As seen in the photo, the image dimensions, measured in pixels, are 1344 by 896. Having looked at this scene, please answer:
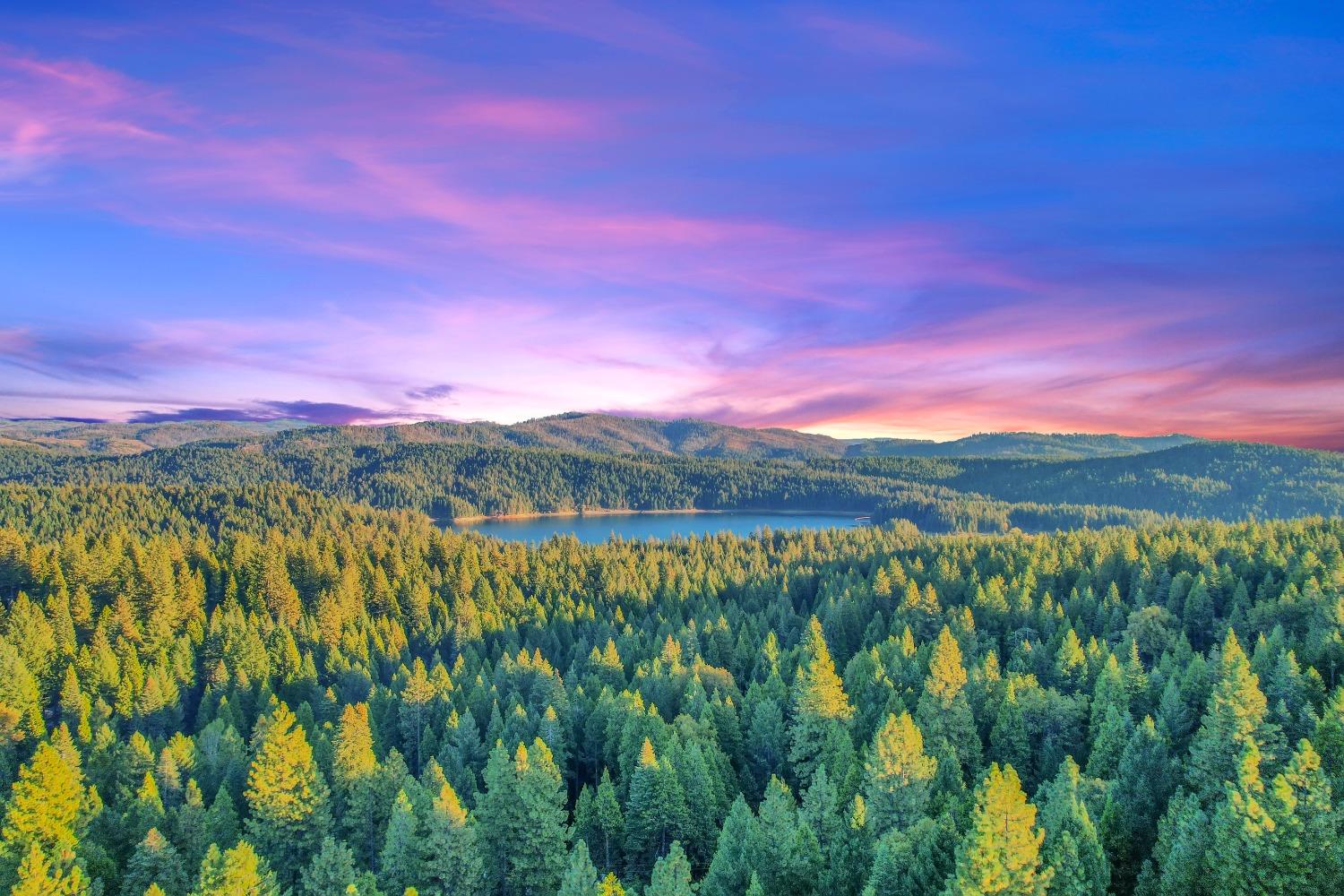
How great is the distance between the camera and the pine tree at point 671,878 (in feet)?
101

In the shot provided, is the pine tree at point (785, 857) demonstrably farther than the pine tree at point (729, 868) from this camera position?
Yes

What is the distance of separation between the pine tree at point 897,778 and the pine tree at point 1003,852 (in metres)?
13.3

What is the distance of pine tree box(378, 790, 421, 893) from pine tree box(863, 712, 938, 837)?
24465 millimetres

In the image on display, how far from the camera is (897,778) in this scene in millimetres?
41000

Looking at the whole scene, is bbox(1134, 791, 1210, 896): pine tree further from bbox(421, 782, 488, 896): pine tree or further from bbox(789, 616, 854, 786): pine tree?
bbox(421, 782, 488, 896): pine tree

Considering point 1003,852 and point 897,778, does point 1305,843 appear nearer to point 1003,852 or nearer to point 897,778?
point 1003,852

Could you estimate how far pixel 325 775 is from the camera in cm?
5691

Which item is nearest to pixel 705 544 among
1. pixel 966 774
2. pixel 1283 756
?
pixel 966 774

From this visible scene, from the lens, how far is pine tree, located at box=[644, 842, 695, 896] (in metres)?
30.9

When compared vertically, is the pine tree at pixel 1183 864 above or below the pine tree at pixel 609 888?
above

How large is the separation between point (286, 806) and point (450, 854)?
45.3 feet

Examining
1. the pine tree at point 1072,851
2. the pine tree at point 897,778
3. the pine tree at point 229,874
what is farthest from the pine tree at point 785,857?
the pine tree at point 229,874

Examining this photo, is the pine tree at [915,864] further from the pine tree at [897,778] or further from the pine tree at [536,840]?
the pine tree at [536,840]

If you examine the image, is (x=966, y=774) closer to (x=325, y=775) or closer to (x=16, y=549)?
(x=325, y=775)
